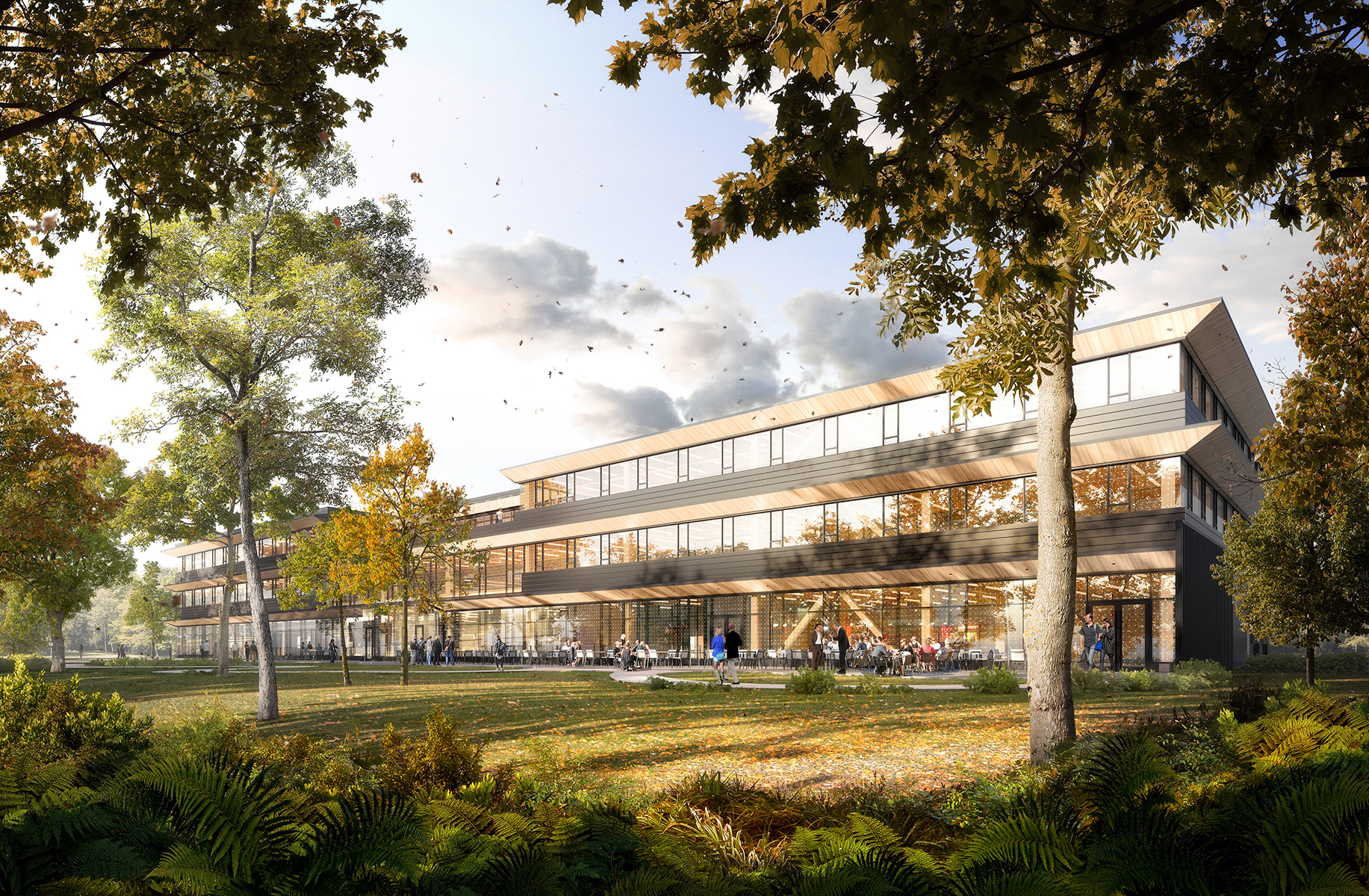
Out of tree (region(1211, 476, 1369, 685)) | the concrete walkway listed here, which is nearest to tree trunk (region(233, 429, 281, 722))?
the concrete walkway

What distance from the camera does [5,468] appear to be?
65.5 feet

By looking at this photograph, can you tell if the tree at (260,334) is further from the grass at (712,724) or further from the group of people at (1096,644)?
the group of people at (1096,644)

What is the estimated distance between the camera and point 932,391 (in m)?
34.9

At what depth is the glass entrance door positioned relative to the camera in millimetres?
29219

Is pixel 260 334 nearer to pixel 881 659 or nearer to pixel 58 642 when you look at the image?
pixel 881 659

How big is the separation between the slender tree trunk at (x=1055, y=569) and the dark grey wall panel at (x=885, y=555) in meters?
20.8

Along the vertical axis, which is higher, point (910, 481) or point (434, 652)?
point (910, 481)

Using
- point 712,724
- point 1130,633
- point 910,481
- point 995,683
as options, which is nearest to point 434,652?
point 910,481

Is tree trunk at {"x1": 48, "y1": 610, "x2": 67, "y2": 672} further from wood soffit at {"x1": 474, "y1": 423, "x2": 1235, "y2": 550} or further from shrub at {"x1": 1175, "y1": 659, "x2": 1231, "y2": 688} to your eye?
shrub at {"x1": 1175, "y1": 659, "x2": 1231, "y2": 688}

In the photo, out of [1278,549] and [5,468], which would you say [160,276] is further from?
[1278,549]

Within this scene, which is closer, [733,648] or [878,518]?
[733,648]

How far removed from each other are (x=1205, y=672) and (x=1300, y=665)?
16.9 meters

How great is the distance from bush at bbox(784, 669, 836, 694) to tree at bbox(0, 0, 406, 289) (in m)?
15.8

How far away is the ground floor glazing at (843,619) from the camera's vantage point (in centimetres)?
2948
